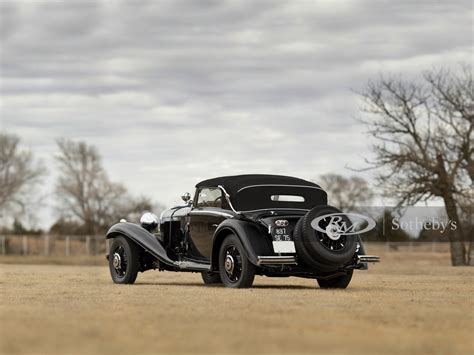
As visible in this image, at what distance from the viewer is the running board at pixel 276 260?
1508 cm

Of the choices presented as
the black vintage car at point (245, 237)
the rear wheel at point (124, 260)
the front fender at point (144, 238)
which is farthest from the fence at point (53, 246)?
the black vintage car at point (245, 237)

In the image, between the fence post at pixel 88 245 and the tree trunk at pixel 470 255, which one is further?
the fence post at pixel 88 245

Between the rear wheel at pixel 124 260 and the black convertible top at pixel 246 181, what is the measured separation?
173cm

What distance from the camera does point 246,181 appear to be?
55.9 feet

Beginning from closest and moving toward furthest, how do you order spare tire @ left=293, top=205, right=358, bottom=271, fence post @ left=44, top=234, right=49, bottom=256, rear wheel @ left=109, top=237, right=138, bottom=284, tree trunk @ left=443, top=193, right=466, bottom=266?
spare tire @ left=293, top=205, right=358, bottom=271
rear wheel @ left=109, top=237, right=138, bottom=284
tree trunk @ left=443, top=193, right=466, bottom=266
fence post @ left=44, top=234, right=49, bottom=256

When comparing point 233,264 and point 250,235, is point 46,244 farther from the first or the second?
point 250,235

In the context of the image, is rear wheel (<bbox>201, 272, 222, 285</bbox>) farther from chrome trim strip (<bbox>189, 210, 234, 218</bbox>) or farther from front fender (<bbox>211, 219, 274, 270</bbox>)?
front fender (<bbox>211, 219, 274, 270</bbox>)

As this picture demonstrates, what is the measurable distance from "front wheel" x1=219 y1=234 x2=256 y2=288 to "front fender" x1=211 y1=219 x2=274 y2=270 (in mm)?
131

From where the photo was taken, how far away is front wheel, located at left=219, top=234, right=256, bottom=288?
15.5 meters

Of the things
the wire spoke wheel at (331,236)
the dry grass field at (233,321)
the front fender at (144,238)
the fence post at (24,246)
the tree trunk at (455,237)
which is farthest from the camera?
the fence post at (24,246)

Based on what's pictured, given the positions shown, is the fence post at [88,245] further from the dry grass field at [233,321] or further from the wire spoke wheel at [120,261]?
the dry grass field at [233,321]

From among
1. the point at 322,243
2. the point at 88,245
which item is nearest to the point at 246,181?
the point at 322,243

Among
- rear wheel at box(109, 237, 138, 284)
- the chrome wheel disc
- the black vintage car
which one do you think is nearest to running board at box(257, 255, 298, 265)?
the black vintage car

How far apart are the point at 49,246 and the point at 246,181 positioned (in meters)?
51.1
